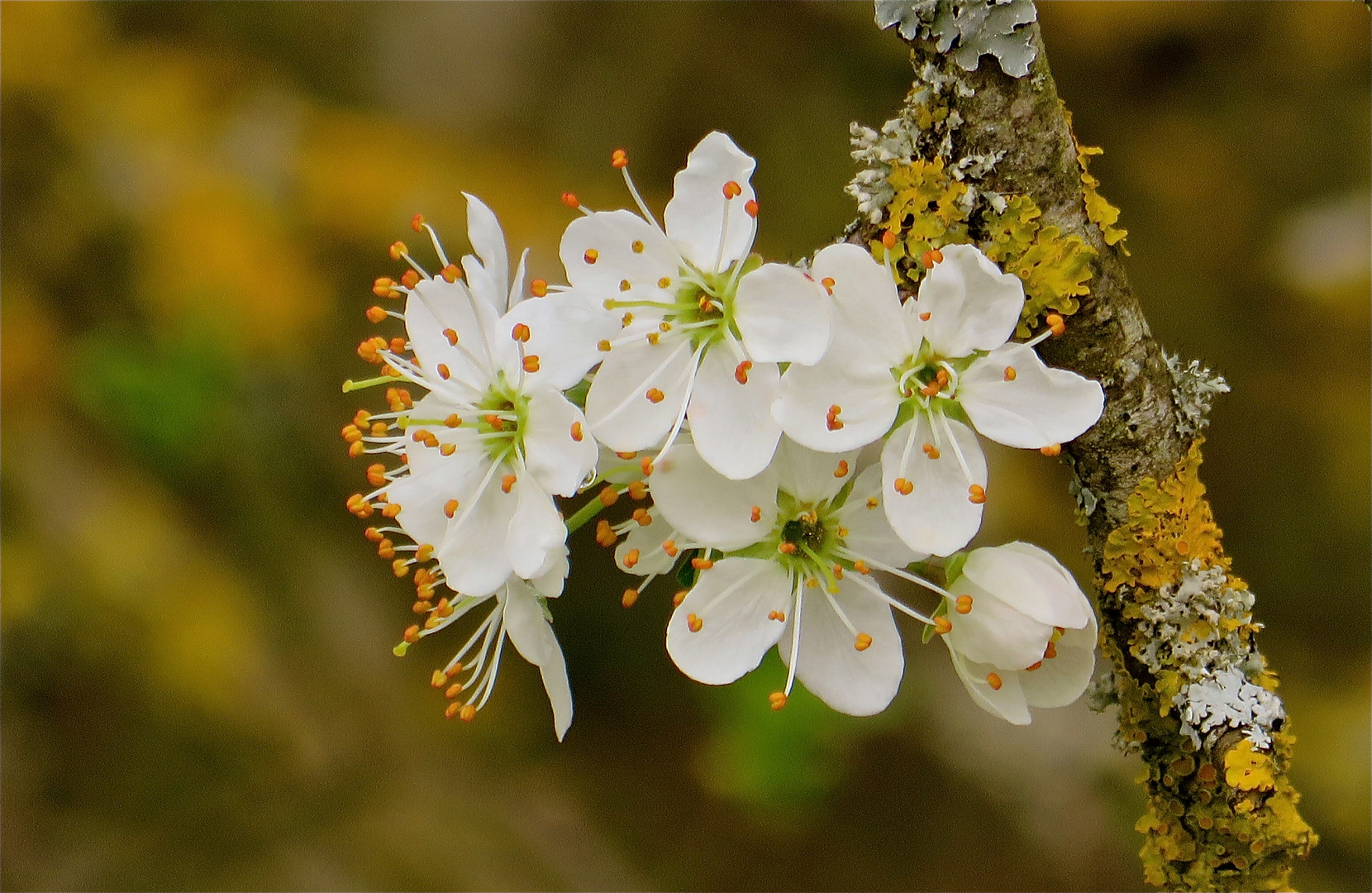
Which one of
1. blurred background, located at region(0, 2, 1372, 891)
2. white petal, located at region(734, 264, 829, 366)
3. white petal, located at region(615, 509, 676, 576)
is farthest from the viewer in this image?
blurred background, located at region(0, 2, 1372, 891)

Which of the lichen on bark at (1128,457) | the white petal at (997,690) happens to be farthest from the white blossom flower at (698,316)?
the white petal at (997,690)

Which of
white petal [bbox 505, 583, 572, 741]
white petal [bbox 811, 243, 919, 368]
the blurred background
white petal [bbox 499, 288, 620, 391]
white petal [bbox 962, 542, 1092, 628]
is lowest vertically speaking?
white petal [bbox 505, 583, 572, 741]

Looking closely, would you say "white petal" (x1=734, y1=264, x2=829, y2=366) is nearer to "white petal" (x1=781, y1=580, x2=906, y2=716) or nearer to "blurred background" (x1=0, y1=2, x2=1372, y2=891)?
"white petal" (x1=781, y1=580, x2=906, y2=716)

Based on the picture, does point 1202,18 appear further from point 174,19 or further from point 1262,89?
point 174,19

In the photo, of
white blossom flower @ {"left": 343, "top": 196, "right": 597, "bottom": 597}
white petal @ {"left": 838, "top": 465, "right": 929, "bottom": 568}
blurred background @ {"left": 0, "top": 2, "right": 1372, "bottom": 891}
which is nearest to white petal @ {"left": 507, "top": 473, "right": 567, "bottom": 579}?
white blossom flower @ {"left": 343, "top": 196, "right": 597, "bottom": 597}

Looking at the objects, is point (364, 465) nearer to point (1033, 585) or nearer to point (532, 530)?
point (532, 530)

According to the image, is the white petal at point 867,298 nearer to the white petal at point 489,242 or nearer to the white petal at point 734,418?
the white petal at point 734,418
